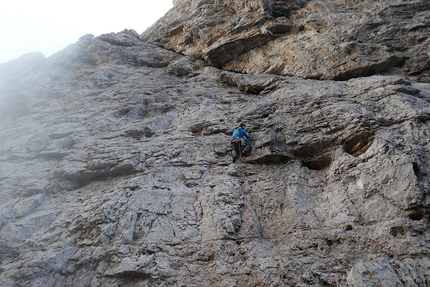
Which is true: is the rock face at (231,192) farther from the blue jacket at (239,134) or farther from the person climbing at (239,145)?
the blue jacket at (239,134)

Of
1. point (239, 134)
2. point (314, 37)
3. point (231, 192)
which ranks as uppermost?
point (314, 37)

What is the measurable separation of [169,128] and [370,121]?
23.4 ft

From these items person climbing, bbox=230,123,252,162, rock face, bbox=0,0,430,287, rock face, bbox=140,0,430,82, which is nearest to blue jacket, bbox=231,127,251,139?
person climbing, bbox=230,123,252,162

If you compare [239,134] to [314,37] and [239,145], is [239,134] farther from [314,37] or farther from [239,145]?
[314,37]

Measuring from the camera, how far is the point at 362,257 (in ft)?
16.3

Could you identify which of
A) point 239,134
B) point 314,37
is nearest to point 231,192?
point 239,134

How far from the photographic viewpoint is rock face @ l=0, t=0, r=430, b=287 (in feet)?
17.1

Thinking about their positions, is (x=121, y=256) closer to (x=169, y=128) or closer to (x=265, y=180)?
(x=265, y=180)

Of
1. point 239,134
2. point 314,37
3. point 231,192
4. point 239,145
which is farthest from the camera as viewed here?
point 314,37

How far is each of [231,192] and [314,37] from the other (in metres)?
9.37

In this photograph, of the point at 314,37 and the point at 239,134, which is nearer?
the point at 239,134

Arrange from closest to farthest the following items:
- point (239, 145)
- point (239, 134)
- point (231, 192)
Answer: point (231, 192) < point (239, 145) < point (239, 134)

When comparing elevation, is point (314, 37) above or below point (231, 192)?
above

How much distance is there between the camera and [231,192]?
7055 mm
